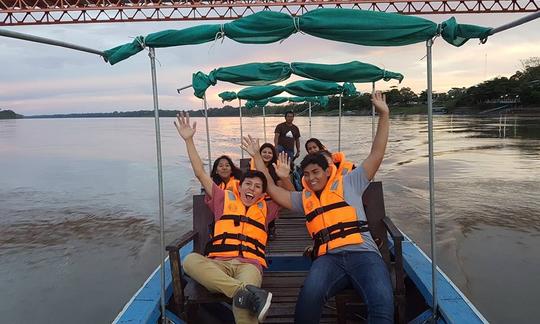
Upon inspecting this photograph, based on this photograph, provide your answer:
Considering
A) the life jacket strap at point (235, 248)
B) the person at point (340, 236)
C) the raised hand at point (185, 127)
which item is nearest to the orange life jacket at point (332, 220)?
the person at point (340, 236)

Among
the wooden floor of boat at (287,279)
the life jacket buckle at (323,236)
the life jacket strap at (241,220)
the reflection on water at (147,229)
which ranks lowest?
the reflection on water at (147,229)

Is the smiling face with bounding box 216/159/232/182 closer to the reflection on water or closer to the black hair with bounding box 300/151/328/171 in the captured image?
the black hair with bounding box 300/151/328/171

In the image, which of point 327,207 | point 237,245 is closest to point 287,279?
point 237,245

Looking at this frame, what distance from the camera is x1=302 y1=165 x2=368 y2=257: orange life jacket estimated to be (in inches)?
120

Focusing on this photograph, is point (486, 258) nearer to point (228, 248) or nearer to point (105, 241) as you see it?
point (228, 248)

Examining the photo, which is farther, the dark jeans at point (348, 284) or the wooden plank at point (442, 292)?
the wooden plank at point (442, 292)

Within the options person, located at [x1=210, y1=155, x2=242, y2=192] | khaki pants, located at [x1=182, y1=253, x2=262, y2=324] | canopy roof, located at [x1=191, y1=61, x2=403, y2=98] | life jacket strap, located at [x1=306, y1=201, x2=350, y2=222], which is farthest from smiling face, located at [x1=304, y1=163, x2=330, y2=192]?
person, located at [x1=210, y1=155, x2=242, y2=192]

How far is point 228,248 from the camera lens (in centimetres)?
325

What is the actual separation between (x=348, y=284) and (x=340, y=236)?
0.33 metres

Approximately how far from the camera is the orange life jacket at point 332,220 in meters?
3.04

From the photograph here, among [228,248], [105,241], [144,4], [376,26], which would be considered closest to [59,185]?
[105,241]

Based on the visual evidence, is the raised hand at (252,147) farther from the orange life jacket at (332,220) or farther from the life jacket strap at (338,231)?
the life jacket strap at (338,231)

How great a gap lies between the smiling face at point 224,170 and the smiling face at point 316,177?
146cm

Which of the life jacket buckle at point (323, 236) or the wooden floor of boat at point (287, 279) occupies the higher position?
the life jacket buckle at point (323, 236)
